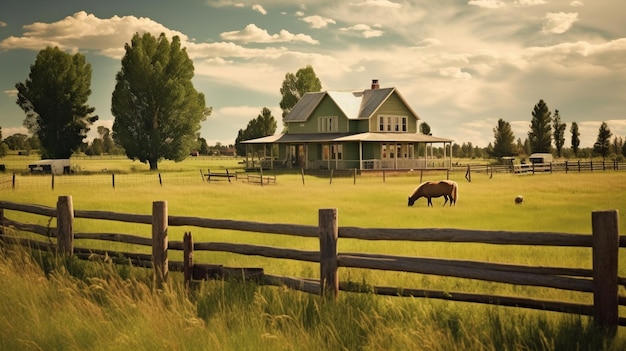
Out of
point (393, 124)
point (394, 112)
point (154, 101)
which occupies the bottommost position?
point (393, 124)

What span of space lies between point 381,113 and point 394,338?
5805 cm

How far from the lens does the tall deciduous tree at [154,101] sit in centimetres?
6931

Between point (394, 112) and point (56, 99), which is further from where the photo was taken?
point (56, 99)

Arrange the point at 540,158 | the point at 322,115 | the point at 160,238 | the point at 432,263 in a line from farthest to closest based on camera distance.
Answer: the point at 540,158, the point at 322,115, the point at 160,238, the point at 432,263

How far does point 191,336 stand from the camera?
6.91 meters

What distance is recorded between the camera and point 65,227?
39.4 ft

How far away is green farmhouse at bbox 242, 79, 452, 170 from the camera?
59.8 metres

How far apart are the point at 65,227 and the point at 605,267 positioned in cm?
980

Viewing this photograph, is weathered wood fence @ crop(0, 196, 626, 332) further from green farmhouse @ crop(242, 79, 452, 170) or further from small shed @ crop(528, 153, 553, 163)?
small shed @ crop(528, 153, 553, 163)

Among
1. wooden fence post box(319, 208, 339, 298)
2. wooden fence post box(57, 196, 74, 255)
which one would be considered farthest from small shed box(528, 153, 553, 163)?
wooden fence post box(319, 208, 339, 298)

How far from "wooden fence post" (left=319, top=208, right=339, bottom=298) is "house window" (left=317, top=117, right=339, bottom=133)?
55786mm

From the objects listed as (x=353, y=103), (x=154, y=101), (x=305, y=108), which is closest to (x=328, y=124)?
(x=353, y=103)

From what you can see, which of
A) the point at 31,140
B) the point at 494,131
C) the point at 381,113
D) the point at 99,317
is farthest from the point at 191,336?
the point at 31,140

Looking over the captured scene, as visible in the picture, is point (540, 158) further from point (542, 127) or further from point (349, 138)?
point (349, 138)
